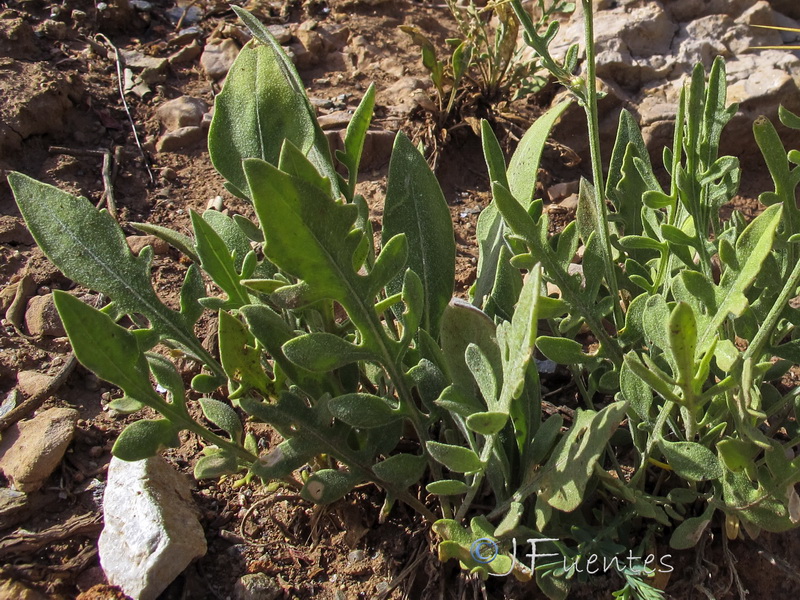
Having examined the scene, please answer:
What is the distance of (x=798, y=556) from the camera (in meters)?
1.69

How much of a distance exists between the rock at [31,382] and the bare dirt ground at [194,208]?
1.2 inches

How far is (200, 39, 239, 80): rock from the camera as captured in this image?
307 centimetres

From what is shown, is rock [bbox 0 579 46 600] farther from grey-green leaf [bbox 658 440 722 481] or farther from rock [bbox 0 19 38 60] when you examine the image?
rock [bbox 0 19 38 60]

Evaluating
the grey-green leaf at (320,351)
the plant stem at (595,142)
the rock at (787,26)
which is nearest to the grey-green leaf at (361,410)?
the grey-green leaf at (320,351)

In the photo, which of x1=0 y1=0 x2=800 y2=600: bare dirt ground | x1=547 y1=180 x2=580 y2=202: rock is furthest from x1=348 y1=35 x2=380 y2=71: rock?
x1=547 y1=180 x2=580 y2=202: rock

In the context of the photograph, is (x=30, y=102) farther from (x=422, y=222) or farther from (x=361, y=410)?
(x=361, y=410)

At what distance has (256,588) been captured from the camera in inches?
60.8

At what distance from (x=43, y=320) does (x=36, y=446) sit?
47 cm

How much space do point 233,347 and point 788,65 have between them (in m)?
2.47

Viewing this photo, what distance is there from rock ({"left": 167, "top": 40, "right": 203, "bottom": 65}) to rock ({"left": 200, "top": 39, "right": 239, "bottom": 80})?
37mm

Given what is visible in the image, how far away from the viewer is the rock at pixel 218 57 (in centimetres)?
307

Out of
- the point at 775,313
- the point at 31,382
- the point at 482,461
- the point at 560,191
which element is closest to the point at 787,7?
the point at 560,191

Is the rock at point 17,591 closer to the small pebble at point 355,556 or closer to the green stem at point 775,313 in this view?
the small pebble at point 355,556

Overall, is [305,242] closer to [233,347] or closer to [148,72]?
[233,347]
